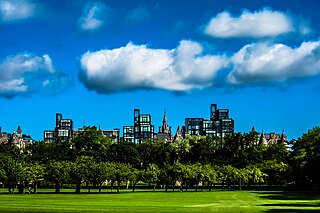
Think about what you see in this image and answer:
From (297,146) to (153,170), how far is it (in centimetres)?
3057

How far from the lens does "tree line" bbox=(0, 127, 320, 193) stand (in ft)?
322

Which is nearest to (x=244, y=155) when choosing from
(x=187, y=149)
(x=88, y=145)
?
(x=187, y=149)

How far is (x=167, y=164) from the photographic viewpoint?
121625mm

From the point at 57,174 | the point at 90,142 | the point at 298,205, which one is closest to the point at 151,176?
the point at 57,174

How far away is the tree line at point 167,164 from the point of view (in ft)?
322

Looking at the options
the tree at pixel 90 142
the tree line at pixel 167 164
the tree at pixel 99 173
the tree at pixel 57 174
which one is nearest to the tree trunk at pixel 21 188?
the tree line at pixel 167 164

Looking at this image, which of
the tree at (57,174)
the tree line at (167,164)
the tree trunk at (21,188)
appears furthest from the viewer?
the tree at (57,174)

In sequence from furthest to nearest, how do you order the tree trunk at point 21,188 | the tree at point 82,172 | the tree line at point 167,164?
the tree at point 82,172 < the tree line at point 167,164 < the tree trunk at point 21,188

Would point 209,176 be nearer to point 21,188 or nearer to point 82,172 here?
point 82,172

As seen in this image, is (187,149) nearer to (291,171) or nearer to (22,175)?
(291,171)

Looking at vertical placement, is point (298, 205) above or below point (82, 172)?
below

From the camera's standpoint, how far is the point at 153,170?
11256cm

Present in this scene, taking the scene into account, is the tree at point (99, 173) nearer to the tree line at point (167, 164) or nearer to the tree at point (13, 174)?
the tree line at point (167, 164)

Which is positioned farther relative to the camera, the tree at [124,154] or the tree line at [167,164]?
the tree at [124,154]
